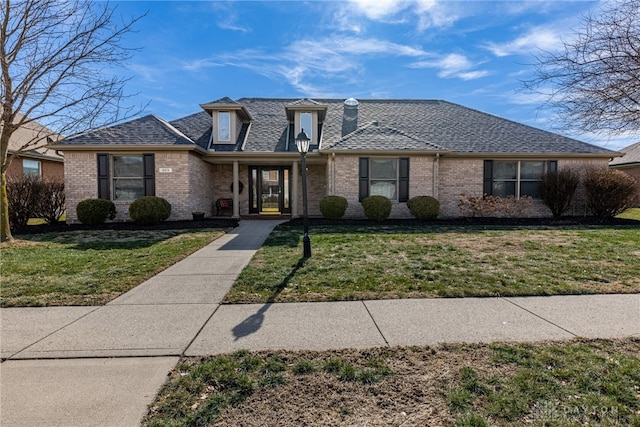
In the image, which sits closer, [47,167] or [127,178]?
[127,178]

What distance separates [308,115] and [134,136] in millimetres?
7312

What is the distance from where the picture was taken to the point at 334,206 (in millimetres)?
12781

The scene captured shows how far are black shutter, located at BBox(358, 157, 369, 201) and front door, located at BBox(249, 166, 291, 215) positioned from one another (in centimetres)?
408

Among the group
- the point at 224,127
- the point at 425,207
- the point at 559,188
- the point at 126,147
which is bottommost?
the point at 425,207

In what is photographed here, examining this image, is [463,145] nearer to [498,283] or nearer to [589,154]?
[589,154]

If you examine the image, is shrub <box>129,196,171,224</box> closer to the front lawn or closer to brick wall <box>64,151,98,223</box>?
brick wall <box>64,151,98,223</box>

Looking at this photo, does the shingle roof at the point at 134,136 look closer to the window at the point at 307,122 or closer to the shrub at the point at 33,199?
the shrub at the point at 33,199

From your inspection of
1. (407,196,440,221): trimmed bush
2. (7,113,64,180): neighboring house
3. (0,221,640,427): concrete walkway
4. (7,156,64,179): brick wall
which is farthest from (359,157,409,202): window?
(7,156,64,179): brick wall

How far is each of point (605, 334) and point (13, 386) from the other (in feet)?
18.4

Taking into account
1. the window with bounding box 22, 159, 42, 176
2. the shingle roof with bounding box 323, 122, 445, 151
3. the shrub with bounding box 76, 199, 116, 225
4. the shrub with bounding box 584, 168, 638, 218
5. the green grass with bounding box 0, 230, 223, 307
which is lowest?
the green grass with bounding box 0, 230, 223, 307

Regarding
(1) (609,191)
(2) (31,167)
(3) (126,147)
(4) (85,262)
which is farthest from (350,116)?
(2) (31,167)

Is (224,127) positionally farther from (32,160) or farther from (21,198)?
(32,160)

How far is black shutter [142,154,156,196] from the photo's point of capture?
13.0 meters

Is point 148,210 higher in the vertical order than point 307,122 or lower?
lower
